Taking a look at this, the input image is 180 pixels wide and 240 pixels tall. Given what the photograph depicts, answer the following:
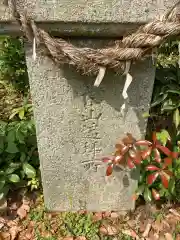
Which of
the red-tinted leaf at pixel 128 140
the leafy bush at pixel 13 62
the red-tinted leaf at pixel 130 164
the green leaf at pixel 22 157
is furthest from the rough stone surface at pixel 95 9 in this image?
the leafy bush at pixel 13 62

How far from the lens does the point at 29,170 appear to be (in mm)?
2012

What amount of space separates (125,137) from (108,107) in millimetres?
216

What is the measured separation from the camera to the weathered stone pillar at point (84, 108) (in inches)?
45.0

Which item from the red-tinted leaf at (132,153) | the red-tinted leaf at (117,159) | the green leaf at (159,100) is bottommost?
the red-tinted leaf at (117,159)

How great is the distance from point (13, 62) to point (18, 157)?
3.47ft

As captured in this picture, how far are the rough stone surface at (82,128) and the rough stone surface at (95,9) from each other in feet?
0.50

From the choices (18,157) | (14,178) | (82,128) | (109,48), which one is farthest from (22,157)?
(109,48)

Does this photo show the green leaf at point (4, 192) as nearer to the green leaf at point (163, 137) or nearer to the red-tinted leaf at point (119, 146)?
the red-tinted leaf at point (119, 146)

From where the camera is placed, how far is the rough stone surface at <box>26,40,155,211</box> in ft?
4.66

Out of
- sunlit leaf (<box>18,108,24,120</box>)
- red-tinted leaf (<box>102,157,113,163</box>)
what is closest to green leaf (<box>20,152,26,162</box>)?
sunlit leaf (<box>18,108,24,120</box>)

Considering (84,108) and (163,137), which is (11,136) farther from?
(163,137)

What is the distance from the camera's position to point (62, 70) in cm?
139

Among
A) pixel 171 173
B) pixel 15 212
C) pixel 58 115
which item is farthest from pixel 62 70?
pixel 15 212

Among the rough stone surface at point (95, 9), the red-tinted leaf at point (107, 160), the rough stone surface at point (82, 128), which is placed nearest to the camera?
the rough stone surface at point (95, 9)
